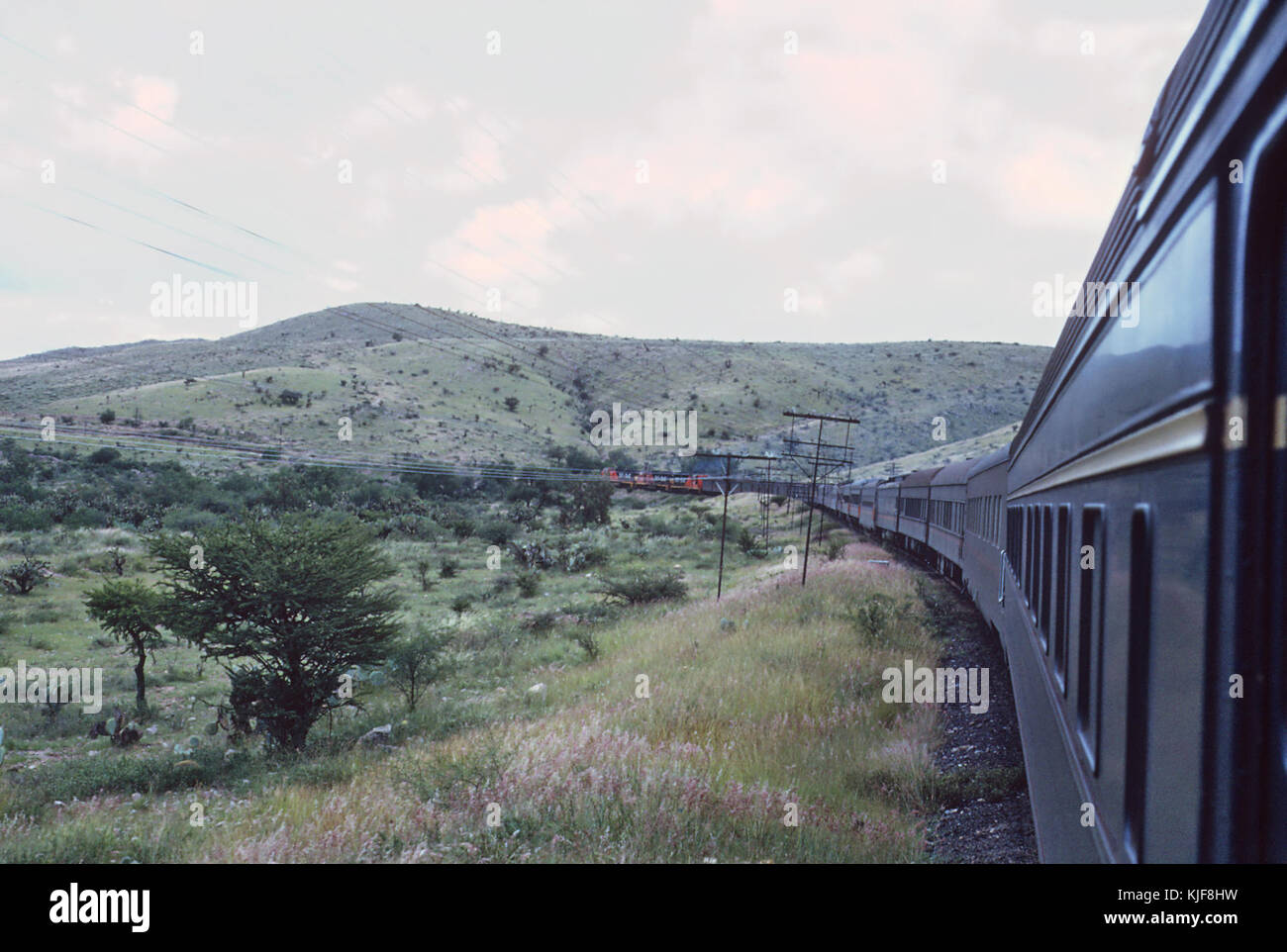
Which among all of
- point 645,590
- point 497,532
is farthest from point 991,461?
point 497,532

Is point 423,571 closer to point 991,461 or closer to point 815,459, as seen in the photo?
point 815,459

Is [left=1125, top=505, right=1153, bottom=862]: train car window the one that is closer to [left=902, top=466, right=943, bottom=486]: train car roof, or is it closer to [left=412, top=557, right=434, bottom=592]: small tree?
[left=902, top=466, right=943, bottom=486]: train car roof

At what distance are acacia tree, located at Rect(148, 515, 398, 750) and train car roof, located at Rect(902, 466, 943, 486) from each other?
1271 cm

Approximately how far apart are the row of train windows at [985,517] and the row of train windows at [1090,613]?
4.75 m

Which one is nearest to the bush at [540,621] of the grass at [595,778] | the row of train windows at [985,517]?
the grass at [595,778]

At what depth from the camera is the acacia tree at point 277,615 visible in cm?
1362

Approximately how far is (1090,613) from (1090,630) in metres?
0.06

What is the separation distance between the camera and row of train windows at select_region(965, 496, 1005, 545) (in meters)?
9.83

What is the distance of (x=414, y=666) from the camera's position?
15133 mm

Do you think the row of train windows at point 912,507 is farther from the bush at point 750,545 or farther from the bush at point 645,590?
the bush at point 750,545
